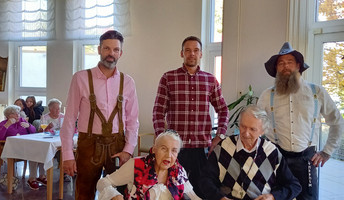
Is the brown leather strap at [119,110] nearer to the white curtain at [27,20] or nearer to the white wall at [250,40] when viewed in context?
the white wall at [250,40]

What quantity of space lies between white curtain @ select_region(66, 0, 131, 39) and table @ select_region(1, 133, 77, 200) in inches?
93.9

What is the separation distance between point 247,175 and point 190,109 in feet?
2.25

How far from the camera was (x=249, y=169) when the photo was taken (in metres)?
1.85

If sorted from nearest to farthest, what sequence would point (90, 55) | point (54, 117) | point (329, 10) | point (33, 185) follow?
point (329, 10)
point (33, 185)
point (54, 117)
point (90, 55)

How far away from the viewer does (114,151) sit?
2053mm

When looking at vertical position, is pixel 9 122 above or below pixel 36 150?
above

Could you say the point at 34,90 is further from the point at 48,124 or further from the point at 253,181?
the point at 253,181

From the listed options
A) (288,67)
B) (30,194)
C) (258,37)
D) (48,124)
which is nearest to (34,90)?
(48,124)

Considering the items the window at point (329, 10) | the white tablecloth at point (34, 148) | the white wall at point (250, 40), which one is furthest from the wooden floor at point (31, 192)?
the window at point (329, 10)

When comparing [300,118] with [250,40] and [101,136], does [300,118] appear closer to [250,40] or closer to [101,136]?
[101,136]

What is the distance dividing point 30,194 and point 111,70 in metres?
2.53

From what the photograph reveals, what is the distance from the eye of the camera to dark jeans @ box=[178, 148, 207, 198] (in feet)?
7.62

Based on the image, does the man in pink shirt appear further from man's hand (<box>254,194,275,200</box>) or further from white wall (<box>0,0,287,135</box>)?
white wall (<box>0,0,287,135</box>)

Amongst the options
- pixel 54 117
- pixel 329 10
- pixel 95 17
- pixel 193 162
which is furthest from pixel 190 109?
pixel 95 17
